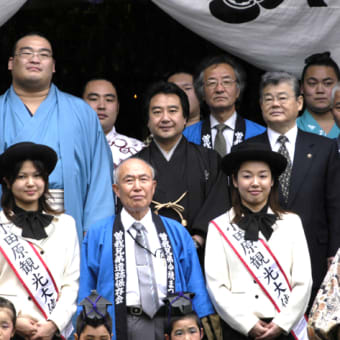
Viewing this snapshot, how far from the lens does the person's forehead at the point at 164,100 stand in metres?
6.59

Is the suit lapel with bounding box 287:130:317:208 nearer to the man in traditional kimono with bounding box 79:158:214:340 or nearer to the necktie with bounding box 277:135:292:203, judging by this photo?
the necktie with bounding box 277:135:292:203

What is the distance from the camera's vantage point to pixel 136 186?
5.80 m

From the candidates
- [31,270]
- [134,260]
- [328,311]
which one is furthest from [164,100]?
[328,311]

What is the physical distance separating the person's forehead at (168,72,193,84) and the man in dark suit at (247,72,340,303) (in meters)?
1.23

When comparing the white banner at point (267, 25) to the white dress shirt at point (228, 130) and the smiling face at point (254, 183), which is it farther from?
the smiling face at point (254, 183)

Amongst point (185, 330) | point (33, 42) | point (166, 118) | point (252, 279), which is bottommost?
point (185, 330)

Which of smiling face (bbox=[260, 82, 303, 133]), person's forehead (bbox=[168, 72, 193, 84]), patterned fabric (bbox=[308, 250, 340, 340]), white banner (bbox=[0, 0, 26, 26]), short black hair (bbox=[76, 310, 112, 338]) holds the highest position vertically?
white banner (bbox=[0, 0, 26, 26])

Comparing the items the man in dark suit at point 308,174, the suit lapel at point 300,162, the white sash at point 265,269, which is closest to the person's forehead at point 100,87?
the man in dark suit at point 308,174

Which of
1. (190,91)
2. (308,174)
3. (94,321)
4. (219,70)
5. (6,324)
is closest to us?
(6,324)

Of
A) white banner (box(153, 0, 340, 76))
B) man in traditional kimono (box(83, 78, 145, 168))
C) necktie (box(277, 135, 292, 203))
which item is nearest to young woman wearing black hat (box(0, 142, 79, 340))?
necktie (box(277, 135, 292, 203))

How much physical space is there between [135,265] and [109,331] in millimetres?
534

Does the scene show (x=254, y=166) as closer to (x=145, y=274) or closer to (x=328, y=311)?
(x=145, y=274)

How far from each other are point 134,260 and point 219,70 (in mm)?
2030

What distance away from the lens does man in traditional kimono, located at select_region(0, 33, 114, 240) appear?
6.43m
